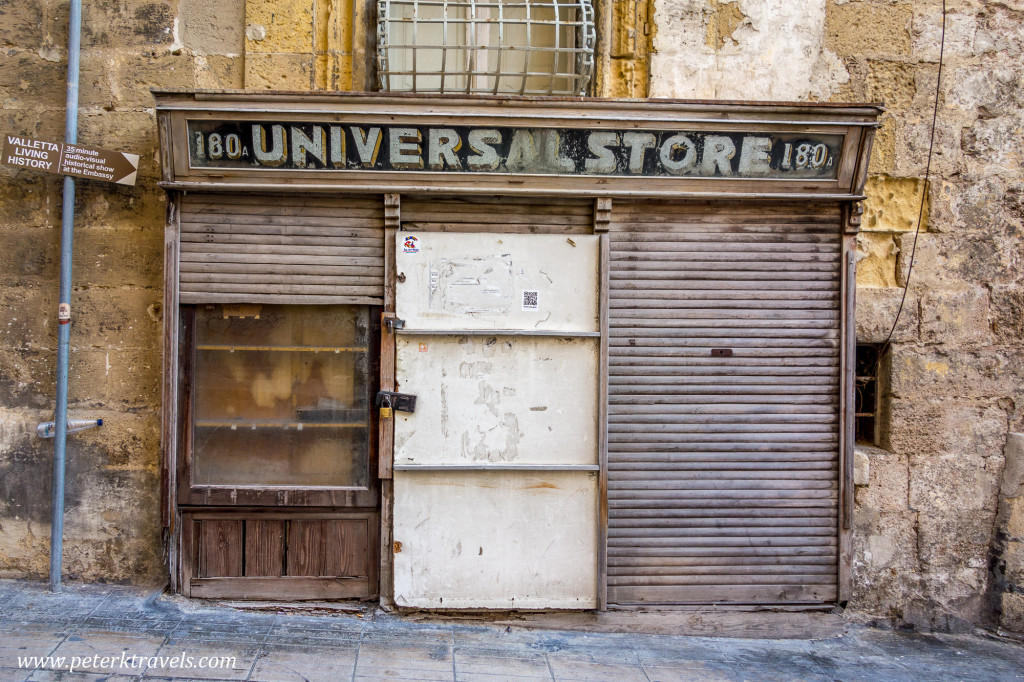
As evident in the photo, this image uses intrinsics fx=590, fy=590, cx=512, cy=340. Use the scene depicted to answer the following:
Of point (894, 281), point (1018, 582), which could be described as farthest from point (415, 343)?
point (1018, 582)

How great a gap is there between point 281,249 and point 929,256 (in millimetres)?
4502

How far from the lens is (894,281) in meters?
4.20

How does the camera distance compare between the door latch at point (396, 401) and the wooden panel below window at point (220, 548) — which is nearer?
the door latch at point (396, 401)

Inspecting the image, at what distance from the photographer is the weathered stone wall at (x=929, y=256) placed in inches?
162

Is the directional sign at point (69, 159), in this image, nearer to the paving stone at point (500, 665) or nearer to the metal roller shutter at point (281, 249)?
the metal roller shutter at point (281, 249)

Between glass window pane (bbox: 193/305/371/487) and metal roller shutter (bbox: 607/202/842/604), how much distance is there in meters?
1.77

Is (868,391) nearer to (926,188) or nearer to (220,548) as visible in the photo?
(926,188)

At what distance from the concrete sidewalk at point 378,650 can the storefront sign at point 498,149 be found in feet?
9.68

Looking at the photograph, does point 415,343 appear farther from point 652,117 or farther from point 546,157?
point 652,117

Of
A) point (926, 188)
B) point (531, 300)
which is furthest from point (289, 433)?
point (926, 188)

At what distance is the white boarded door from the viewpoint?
392 cm

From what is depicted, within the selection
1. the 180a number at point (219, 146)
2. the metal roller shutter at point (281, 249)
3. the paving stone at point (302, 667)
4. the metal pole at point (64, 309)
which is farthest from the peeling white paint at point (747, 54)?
the paving stone at point (302, 667)

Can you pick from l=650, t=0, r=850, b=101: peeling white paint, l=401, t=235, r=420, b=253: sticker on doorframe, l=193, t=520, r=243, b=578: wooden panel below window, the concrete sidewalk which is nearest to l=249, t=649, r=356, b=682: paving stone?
the concrete sidewalk

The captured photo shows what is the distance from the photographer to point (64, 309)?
4004 mm
